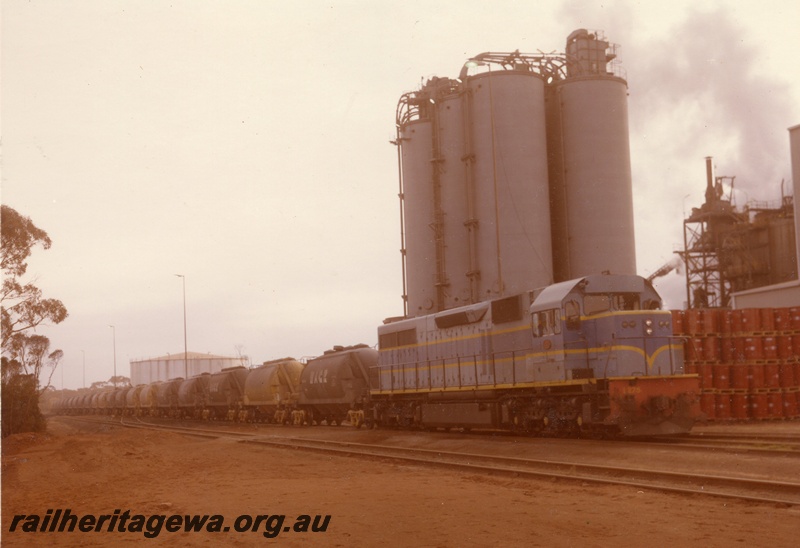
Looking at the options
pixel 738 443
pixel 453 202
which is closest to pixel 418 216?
pixel 453 202

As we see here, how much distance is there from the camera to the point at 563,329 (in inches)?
817

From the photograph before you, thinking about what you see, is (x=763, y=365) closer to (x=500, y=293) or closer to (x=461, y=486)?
(x=500, y=293)

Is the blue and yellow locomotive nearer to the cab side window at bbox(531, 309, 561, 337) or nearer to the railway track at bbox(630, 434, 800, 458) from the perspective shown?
the cab side window at bbox(531, 309, 561, 337)

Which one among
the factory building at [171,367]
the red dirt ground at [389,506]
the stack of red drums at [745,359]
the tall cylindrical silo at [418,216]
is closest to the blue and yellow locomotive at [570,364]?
the red dirt ground at [389,506]

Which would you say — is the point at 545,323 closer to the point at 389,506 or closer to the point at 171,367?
Answer: the point at 389,506

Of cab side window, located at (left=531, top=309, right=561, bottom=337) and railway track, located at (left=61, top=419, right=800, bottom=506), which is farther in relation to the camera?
cab side window, located at (left=531, top=309, right=561, bottom=337)

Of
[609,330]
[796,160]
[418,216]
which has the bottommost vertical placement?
[609,330]

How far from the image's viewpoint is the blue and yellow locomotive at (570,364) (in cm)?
1944

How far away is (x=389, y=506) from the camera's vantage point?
37.7 ft

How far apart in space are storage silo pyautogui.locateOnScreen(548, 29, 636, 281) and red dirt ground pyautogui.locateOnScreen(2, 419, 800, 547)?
21.3 m

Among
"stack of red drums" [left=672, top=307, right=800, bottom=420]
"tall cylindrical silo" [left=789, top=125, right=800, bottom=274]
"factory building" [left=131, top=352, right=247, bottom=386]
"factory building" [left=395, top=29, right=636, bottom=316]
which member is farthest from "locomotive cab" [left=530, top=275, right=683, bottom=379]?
"factory building" [left=131, top=352, right=247, bottom=386]

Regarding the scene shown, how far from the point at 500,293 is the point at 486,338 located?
11.1 m

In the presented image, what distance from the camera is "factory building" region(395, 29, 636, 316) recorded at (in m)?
36.5

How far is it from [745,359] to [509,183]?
507 inches
